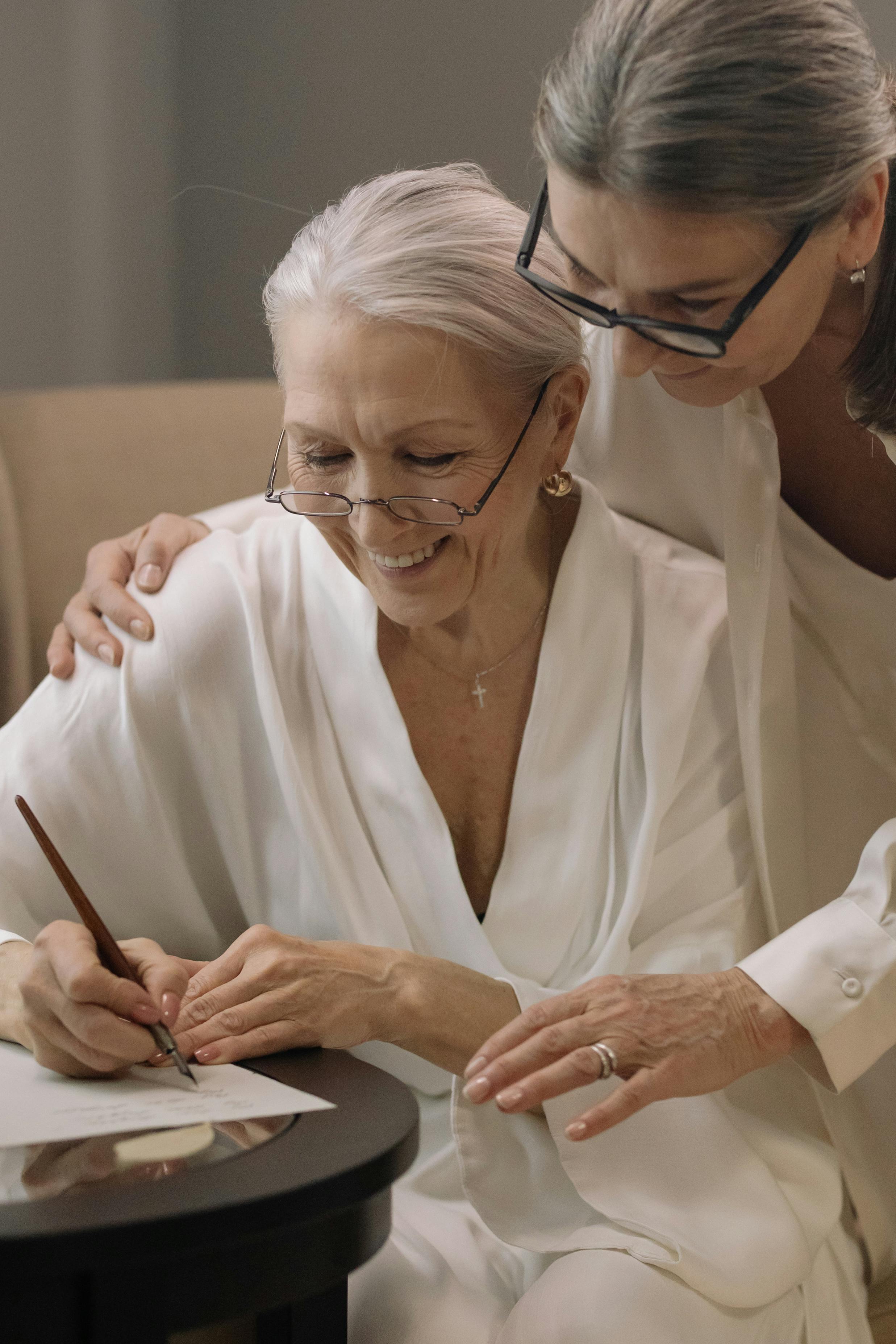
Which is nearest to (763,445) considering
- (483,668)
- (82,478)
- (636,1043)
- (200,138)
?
(483,668)

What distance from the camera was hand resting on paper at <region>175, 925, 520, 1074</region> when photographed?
112 centimetres

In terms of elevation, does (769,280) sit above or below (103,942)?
above

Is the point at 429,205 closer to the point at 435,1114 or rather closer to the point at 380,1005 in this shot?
the point at 380,1005

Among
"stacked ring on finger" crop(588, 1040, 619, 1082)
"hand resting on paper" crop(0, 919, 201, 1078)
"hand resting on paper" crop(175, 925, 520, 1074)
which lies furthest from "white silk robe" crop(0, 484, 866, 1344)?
"hand resting on paper" crop(0, 919, 201, 1078)

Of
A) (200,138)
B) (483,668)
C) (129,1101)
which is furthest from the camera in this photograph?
(200,138)

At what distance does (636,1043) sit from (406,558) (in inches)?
20.7

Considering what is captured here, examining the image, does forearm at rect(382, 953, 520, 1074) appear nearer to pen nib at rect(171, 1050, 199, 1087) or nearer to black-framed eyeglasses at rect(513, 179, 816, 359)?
pen nib at rect(171, 1050, 199, 1087)

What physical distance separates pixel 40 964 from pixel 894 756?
1.03m

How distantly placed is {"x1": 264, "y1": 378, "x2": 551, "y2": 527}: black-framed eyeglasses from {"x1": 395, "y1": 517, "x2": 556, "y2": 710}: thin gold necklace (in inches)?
9.1

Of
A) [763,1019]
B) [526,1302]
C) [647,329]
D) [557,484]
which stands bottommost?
[526,1302]

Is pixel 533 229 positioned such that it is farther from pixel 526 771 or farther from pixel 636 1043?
pixel 636 1043

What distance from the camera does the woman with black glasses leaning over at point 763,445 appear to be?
3.33ft

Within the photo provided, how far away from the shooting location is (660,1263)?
1.20m

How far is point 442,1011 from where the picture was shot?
1248 millimetres
